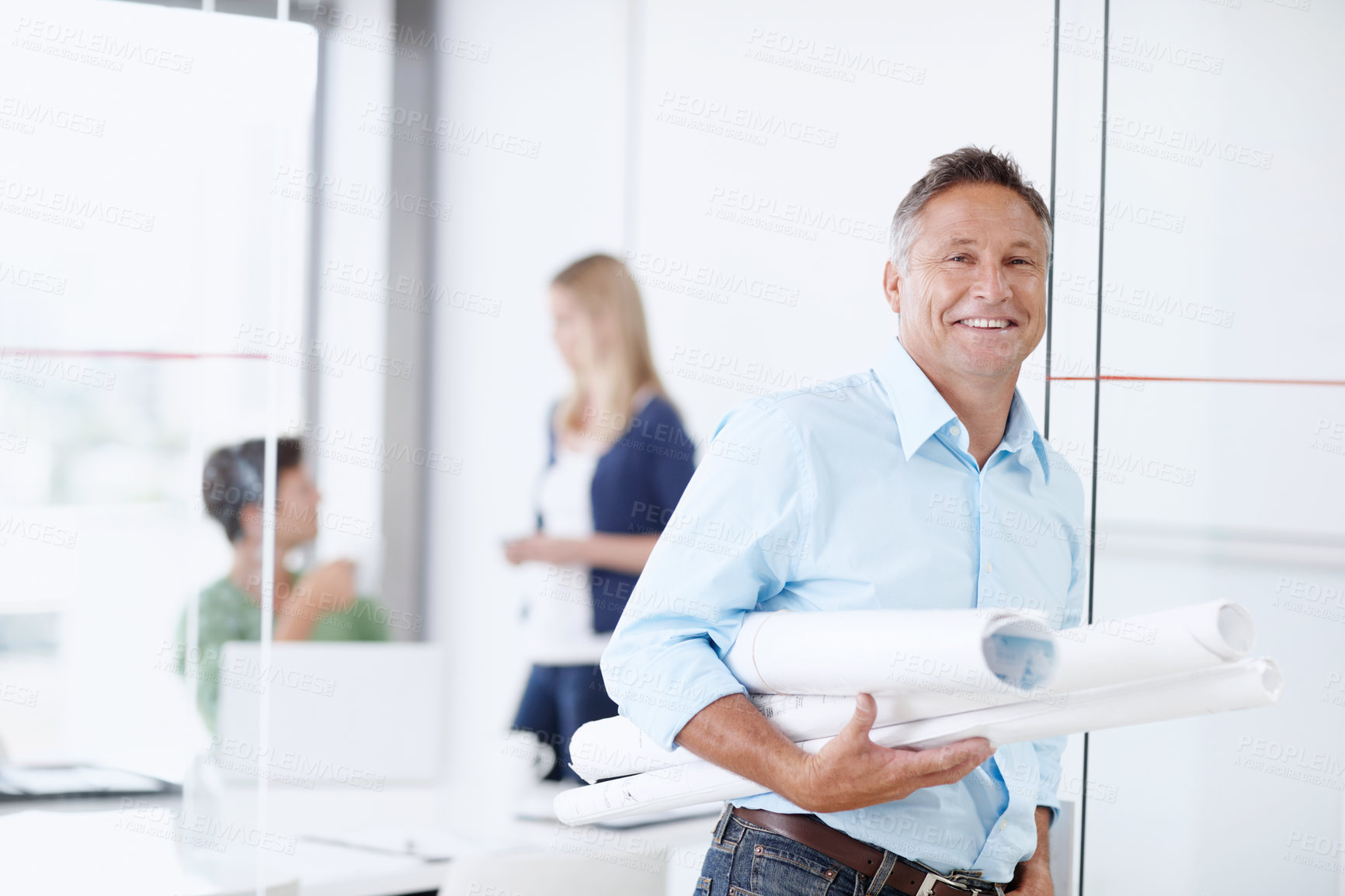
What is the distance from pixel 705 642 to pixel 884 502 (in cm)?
23

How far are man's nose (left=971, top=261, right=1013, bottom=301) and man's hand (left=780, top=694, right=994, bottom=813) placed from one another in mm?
457

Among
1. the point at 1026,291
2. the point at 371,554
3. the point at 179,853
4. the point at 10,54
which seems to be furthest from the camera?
the point at 371,554

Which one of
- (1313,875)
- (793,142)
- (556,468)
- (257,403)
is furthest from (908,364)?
(556,468)

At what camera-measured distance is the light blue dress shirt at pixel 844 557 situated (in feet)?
3.74

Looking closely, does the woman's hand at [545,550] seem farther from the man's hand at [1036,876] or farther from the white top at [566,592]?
the man's hand at [1036,876]

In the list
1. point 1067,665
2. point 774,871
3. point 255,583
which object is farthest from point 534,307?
point 1067,665

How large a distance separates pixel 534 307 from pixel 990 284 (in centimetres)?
340

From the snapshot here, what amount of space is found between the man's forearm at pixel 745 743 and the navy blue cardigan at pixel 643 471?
1988 millimetres

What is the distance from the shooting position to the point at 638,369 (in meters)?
3.30

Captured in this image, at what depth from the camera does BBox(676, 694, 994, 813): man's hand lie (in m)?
1.01

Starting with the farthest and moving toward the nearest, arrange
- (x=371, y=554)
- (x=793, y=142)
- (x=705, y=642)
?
(x=371, y=554) → (x=793, y=142) → (x=705, y=642)

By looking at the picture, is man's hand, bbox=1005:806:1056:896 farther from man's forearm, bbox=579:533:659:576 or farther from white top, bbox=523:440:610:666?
white top, bbox=523:440:610:666

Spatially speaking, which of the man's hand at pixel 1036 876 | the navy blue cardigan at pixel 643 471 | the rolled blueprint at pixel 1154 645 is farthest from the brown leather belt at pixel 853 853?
the navy blue cardigan at pixel 643 471

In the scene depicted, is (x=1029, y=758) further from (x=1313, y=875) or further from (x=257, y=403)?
(x=257, y=403)
